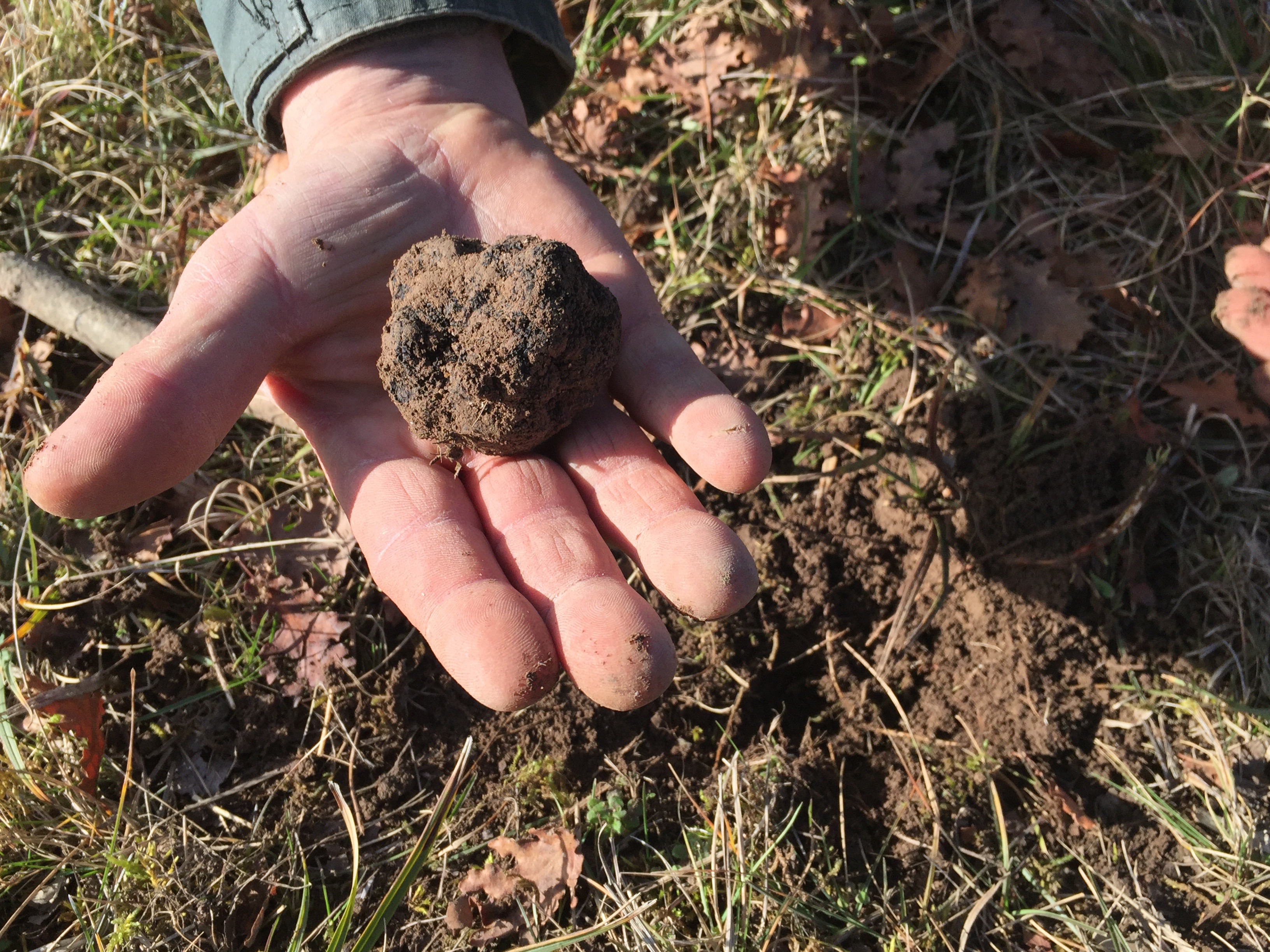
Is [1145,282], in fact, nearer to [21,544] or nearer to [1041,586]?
[1041,586]

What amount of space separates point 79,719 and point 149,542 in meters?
0.61

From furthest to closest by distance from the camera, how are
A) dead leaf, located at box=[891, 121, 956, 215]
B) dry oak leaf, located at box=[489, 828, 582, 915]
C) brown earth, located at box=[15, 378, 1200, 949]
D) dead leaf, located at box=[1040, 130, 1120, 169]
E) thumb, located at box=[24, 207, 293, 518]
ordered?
dead leaf, located at box=[1040, 130, 1120, 169] < dead leaf, located at box=[891, 121, 956, 215] < brown earth, located at box=[15, 378, 1200, 949] < dry oak leaf, located at box=[489, 828, 582, 915] < thumb, located at box=[24, 207, 293, 518]

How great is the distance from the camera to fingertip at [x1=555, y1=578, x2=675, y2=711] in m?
1.91

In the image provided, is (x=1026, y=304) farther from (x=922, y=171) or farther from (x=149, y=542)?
(x=149, y=542)

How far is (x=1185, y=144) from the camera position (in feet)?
11.2

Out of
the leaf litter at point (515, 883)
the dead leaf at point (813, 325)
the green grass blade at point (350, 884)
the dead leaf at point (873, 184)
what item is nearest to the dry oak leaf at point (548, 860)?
the leaf litter at point (515, 883)

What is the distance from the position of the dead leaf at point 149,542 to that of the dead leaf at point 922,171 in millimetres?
2946

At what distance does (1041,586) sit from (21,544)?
333 cm

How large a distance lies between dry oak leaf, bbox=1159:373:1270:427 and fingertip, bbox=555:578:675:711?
2234mm

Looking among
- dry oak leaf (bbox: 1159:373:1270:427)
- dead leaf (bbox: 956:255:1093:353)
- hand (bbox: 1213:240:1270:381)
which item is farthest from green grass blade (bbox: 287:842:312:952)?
hand (bbox: 1213:240:1270:381)

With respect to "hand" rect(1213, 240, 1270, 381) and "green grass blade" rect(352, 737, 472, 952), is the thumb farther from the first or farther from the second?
"hand" rect(1213, 240, 1270, 381)

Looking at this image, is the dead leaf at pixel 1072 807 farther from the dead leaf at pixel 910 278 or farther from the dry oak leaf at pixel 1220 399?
the dead leaf at pixel 910 278

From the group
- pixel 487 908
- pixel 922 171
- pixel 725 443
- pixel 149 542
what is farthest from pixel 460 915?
pixel 922 171

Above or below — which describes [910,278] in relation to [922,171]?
below
